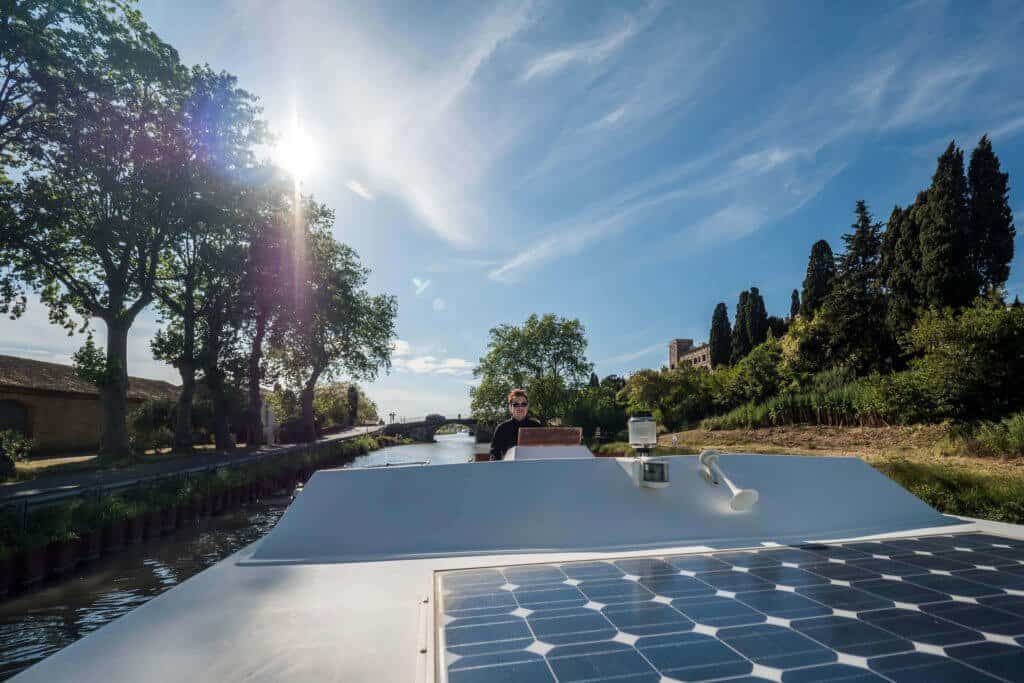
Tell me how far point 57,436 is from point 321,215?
18.7m

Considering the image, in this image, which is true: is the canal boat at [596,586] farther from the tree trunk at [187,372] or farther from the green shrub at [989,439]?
the tree trunk at [187,372]

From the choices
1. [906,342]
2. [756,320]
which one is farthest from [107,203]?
[756,320]

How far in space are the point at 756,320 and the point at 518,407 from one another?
1902 inches

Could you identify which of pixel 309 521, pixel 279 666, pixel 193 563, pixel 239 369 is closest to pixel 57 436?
pixel 239 369

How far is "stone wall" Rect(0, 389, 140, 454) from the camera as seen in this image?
86.6 ft

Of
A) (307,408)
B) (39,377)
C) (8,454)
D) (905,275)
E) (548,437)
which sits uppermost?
(905,275)

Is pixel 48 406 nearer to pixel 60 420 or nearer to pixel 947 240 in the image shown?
pixel 60 420

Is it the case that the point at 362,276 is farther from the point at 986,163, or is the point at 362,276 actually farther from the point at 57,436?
the point at 986,163

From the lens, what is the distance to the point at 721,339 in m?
53.7

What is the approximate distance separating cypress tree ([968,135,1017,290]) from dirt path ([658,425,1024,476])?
38.9 feet

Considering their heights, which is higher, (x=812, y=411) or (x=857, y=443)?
(x=812, y=411)

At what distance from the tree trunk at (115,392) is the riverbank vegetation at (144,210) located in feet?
0.16

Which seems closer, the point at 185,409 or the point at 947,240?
the point at 947,240

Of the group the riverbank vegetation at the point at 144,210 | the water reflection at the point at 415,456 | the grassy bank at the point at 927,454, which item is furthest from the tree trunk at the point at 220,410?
the grassy bank at the point at 927,454
